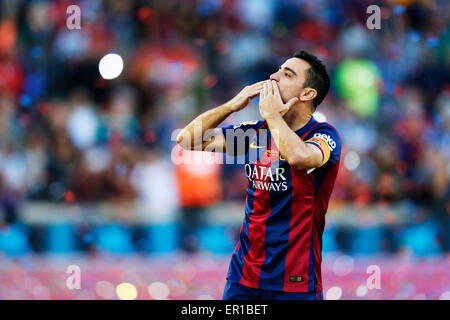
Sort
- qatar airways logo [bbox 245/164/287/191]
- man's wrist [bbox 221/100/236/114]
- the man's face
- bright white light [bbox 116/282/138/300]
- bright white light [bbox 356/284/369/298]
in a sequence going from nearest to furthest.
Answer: qatar airways logo [bbox 245/164/287/191], the man's face, man's wrist [bbox 221/100/236/114], bright white light [bbox 116/282/138/300], bright white light [bbox 356/284/369/298]

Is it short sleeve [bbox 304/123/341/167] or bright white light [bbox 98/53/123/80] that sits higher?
bright white light [bbox 98/53/123/80]

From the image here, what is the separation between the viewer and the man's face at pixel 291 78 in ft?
14.2

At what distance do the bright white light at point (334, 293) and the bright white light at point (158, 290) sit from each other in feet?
5.64

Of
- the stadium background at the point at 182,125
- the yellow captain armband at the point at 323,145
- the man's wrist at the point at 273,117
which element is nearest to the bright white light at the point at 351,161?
the stadium background at the point at 182,125

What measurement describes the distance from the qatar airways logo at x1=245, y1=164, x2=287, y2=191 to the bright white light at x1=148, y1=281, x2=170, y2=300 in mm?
3271

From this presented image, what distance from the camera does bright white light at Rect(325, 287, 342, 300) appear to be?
24.3 feet

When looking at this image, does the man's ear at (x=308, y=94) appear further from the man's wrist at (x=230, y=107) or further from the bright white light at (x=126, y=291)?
the bright white light at (x=126, y=291)

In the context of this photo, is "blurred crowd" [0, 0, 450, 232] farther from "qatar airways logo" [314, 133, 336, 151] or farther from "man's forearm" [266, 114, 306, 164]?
"man's forearm" [266, 114, 306, 164]

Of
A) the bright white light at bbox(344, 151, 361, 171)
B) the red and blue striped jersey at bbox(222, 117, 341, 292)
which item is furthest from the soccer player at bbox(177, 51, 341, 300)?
the bright white light at bbox(344, 151, 361, 171)

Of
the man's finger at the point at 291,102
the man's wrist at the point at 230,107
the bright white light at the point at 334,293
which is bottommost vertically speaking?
the bright white light at the point at 334,293

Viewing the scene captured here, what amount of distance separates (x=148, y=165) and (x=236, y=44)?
2.51m

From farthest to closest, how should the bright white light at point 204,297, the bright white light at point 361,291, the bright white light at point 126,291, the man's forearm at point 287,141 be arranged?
the bright white light at point 361,291
the bright white light at point 126,291
the bright white light at point 204,297
the man's forearm at point 287,141

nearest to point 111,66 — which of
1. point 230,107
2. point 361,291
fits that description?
point 361,291

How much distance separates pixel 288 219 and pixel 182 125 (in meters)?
6.07
